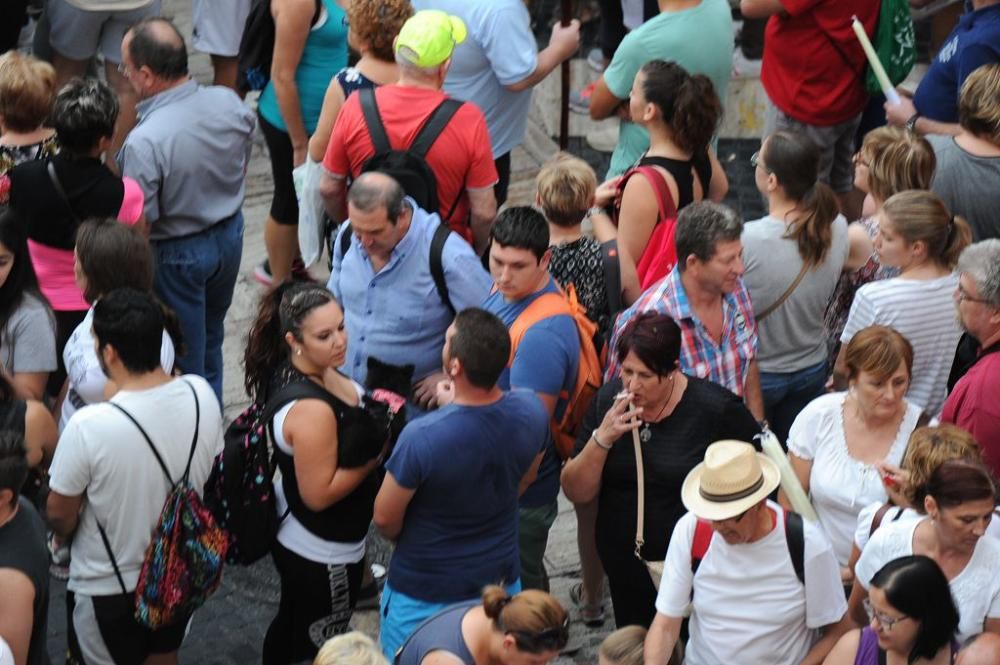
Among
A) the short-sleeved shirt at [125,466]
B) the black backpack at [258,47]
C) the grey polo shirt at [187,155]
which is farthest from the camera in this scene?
the black backpack at [258,47]

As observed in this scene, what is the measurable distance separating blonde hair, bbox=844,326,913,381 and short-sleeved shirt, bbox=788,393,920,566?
166 mm

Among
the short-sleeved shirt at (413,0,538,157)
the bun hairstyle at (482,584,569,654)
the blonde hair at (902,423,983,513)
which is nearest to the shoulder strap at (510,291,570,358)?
the bun hairstyle at (482,584,569,654)

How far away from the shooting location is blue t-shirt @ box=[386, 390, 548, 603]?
4.61 m

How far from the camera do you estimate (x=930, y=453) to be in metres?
4.40

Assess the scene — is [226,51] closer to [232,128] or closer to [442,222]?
[232,128]

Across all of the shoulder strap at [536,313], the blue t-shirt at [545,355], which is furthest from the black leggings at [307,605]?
the shoulder strap at [536,313]

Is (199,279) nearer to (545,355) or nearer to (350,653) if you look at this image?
(545,355)

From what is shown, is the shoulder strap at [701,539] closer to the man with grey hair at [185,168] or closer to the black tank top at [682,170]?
the black tank top at [682,170]

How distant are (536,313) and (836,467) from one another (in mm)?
1134

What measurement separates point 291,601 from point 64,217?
1.81 metres

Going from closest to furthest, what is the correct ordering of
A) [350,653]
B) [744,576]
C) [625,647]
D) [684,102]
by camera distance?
[350,653]
[744,576]
[625,647]
[684,102]

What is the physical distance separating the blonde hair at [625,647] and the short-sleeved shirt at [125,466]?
1429 millimetres

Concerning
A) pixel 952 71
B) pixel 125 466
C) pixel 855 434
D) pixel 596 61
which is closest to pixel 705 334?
pixel 855 434

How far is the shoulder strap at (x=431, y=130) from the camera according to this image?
6051 mm
